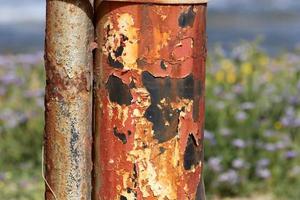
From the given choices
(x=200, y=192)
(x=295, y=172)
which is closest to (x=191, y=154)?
(x=200, y=192)

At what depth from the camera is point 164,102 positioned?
1730 millimetres

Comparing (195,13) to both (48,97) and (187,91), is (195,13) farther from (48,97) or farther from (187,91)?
(48,97)

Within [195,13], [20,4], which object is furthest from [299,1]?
[195,13]

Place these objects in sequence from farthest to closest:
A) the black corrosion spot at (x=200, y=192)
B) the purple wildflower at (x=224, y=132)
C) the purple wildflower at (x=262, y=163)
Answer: the purple wildflower at (x=224, y=132) → the purple wildflower at (x=262, y=163) → the black corrosion spot at (x=200, y=192)

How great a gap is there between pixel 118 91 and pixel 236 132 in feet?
11.1

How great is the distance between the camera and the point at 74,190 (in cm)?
179

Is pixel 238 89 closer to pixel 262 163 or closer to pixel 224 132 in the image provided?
pixel 224 132

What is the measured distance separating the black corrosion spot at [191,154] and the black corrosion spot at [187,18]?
0.74 feet

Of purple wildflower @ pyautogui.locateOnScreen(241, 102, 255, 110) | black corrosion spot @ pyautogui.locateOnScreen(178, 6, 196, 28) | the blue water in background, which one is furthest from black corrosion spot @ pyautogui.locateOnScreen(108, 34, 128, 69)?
the blue water in background

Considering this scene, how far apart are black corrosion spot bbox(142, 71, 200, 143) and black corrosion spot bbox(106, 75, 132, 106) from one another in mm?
40

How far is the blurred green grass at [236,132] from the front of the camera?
4.74 metres

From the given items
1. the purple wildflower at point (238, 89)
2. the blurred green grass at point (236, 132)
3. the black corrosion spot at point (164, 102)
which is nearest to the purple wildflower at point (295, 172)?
the blurred green grass at point (236, 132)

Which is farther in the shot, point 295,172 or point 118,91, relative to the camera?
point 295,172

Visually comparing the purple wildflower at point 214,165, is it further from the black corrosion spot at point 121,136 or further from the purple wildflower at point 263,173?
the black corrosion spot at point 121,136
